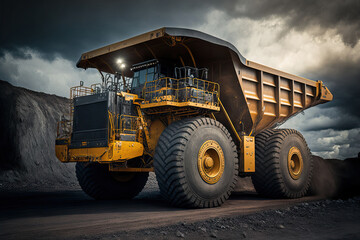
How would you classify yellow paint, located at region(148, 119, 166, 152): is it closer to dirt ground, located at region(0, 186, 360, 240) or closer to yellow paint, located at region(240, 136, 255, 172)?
dirt ground, located at region(0, 186, 360, 240)

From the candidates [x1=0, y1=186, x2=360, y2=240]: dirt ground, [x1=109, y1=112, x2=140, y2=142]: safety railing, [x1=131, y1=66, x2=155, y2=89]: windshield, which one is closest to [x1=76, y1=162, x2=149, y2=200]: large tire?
[x1=0, y1=186, x2=360, y2=240]: dirt ground

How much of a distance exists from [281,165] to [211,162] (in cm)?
331

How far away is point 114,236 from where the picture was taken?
500 cm

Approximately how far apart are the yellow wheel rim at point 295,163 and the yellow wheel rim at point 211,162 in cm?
343

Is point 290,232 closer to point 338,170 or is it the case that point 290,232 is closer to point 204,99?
point 204,99

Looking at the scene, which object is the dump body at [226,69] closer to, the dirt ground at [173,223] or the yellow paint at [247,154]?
the yellow paint at [247,154]

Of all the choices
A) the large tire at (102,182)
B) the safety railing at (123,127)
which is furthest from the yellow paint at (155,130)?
the large tire at (102,182)

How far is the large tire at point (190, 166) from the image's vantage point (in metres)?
7.54

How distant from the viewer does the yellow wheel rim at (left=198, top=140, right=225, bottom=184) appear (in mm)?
8102

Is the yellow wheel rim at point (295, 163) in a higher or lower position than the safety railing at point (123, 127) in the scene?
lower

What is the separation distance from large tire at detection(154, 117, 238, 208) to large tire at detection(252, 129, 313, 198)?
7.07 ft

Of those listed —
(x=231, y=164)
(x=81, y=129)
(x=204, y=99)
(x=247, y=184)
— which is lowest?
(x=247, y=184)

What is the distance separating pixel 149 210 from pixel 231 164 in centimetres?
249

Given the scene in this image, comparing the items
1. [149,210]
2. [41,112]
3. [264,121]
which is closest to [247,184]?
[264,121]
